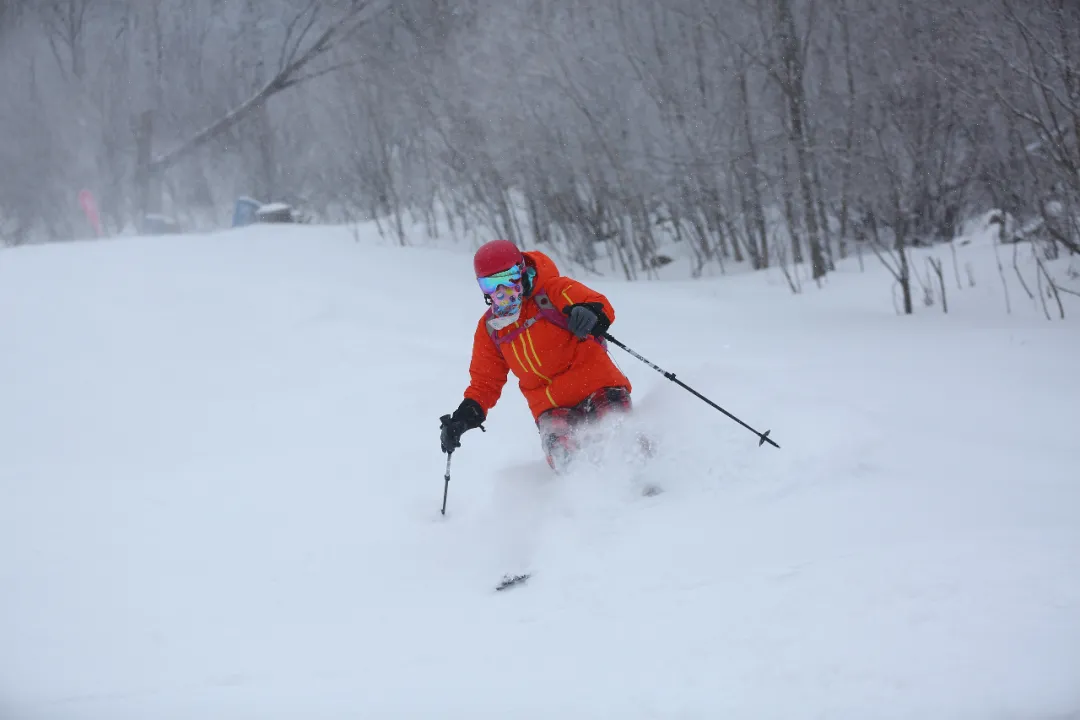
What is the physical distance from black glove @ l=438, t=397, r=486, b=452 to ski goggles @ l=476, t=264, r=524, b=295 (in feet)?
2.05

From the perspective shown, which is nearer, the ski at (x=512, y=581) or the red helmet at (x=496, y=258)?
the ski at (x=512, y=581)

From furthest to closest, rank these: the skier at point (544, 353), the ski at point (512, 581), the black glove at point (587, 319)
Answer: the skier at point (544, 353) < the black glove at point (587, 319) < the ski at point (512, 581)

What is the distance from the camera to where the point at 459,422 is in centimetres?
394

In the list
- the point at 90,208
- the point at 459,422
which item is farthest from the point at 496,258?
the point at 90,208

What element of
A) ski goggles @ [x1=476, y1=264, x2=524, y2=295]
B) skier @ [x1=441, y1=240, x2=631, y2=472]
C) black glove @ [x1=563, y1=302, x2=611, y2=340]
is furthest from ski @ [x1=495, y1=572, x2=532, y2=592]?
ski goggles @ [x1=476, y1=264, x2=524, y2=295]

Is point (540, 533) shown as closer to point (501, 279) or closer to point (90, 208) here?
point (501, 279)

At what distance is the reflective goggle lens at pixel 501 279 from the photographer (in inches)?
144

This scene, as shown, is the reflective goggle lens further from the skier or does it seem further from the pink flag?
the pink flag

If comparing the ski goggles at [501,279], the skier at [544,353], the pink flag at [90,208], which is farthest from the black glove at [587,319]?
the pink flag at [90,208]

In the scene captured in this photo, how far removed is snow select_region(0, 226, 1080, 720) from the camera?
6.66 feet

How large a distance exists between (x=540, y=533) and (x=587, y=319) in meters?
0.96

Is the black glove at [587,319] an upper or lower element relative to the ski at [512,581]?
upper

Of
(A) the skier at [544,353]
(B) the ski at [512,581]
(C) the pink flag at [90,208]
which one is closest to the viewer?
(B) the ski at [512,581]

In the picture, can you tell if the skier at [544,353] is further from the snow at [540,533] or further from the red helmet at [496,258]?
the snow at [540,533]
